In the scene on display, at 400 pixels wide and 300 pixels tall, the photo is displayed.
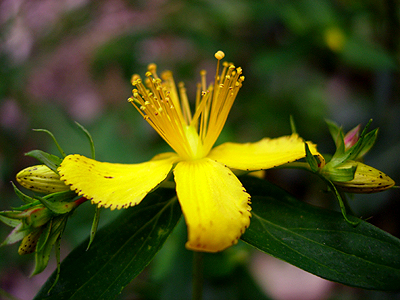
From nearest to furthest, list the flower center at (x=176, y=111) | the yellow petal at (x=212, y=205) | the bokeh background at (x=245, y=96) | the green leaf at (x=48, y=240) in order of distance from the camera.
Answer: the yellow petal at (x=212, y=205)
the green leaf at (x=48, y=240)
the flower center at (x=176, y=111)
the bokeh background at (x=245, y=96)

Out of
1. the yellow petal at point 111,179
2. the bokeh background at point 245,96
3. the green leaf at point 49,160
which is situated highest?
the green leaf at point 49,160

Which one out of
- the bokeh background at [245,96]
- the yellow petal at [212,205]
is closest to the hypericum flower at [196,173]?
the yellow petal at [212,205]

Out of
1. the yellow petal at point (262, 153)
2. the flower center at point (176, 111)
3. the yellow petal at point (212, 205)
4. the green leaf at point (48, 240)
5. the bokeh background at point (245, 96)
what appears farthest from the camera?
the bokeh background at point (245, 96)

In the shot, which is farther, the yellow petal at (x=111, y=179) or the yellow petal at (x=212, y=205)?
the yellow petal at (x=111, y=179)

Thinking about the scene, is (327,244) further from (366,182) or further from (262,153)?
(262,153)

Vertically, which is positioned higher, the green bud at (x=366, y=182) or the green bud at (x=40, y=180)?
the green bud at (x=40, y=180)

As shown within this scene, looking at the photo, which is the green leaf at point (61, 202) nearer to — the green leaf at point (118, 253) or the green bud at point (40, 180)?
the green bud at point (40, 180)
